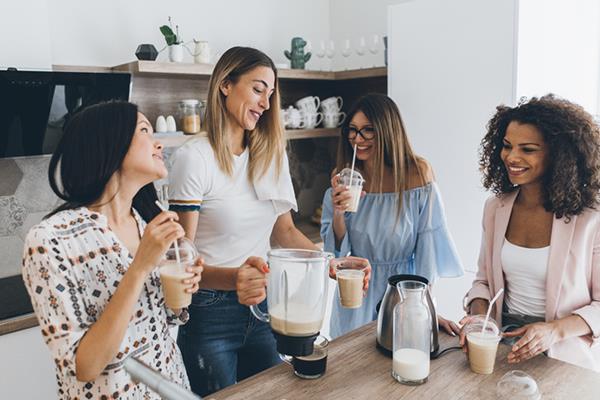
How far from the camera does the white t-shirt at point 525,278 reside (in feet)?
5.47

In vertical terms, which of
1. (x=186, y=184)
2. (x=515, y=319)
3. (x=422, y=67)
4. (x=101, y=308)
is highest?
(x=422, y=67)

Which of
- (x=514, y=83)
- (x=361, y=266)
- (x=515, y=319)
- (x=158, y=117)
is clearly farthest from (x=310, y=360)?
(x=158, y=117)

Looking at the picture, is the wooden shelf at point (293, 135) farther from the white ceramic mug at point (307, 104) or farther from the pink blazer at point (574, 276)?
the pink blazer at point (574, 276)

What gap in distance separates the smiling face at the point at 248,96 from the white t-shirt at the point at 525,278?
3.03ft

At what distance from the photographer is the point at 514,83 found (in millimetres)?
2500

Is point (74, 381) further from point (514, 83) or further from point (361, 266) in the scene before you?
point (514, 83)

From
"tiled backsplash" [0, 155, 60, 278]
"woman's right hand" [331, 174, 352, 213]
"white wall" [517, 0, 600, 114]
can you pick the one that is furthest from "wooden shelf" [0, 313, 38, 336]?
"white wall" [517, 0, 600, 114]

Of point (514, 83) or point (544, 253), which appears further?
point (514, 83)

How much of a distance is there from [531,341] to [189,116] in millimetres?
2162

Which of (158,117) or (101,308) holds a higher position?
(158,117)

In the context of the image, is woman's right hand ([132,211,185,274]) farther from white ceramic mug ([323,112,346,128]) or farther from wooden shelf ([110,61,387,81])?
white ceramic mug ([323,112,346,128])

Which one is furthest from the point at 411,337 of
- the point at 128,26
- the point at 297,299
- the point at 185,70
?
the point at 128,26

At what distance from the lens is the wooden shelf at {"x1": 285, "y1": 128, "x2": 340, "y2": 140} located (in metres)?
3.38

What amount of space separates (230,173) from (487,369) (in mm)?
925
